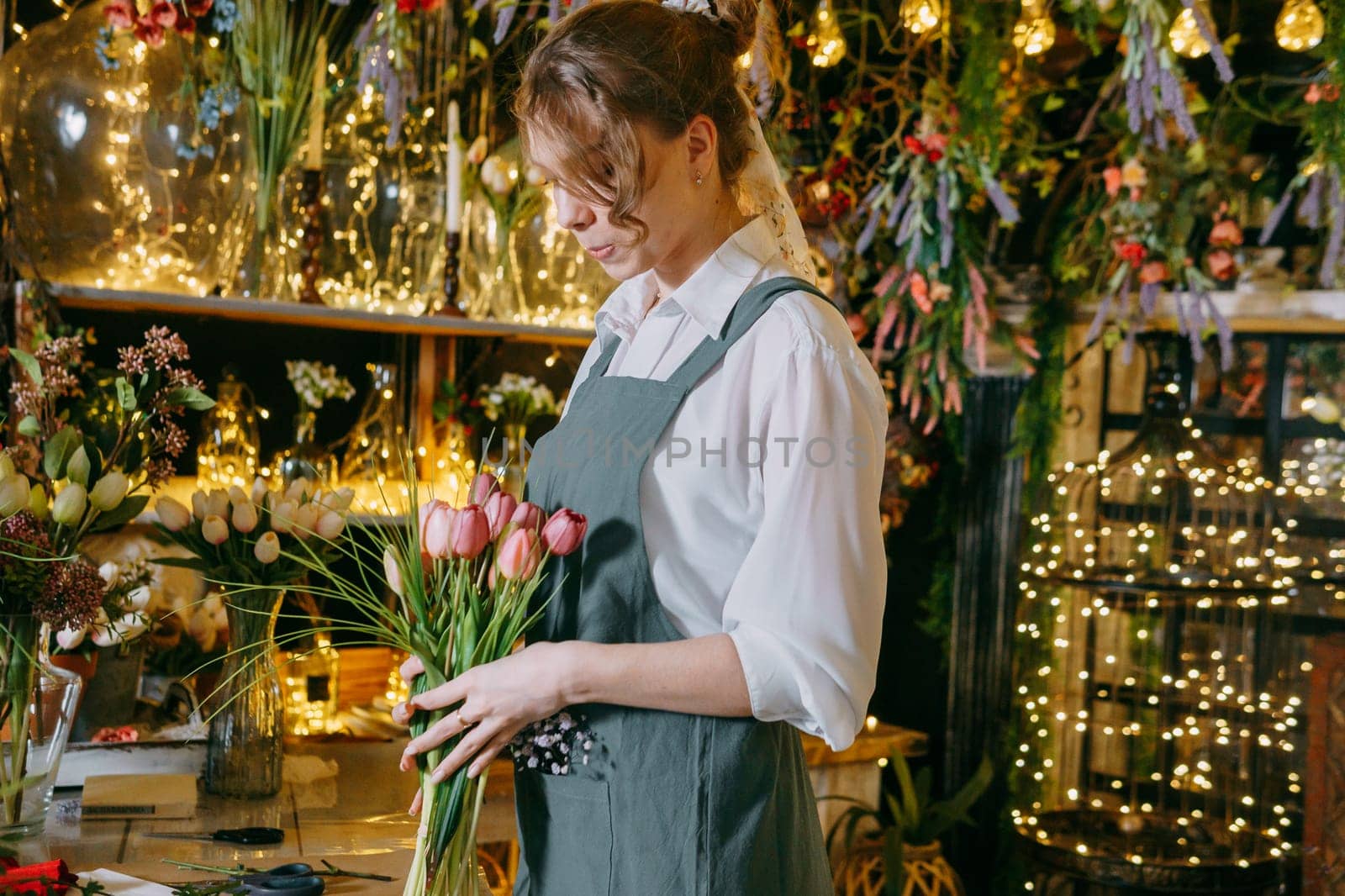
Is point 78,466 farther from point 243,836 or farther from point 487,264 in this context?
point 487,264

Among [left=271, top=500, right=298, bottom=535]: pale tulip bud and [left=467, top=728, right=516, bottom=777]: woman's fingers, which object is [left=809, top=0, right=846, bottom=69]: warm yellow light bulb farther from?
[left=467, top=728, right=516, bottom=777]: woman's fingers

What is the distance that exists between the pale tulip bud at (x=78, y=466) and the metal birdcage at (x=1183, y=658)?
2.35 m

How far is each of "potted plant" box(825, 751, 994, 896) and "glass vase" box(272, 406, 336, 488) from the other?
1.47 metres

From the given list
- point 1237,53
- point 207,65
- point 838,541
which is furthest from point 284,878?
point 1237,53

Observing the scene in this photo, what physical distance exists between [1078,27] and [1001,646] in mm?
1612

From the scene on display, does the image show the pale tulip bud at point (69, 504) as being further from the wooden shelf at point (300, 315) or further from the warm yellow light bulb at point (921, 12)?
the warm yellow light bulb at point (921, 12)

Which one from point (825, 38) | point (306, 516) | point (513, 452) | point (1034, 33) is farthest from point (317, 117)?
point (1034, 33)

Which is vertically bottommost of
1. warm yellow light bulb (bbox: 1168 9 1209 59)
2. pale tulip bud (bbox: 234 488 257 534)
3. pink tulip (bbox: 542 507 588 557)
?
pale tulip bud (bbox: 234 488 257 534)

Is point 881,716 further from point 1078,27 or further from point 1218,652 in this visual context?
point 1078,27

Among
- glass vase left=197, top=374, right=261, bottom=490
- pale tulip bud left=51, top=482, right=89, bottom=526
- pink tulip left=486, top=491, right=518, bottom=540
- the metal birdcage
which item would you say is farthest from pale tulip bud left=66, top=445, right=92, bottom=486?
the metal birdcage

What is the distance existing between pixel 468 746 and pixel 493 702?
0.18 ft

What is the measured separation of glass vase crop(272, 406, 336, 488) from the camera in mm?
2465

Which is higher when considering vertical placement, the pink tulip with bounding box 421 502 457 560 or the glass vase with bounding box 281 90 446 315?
the glass vase with bounding box 281 90 446 315

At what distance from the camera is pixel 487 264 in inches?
111
